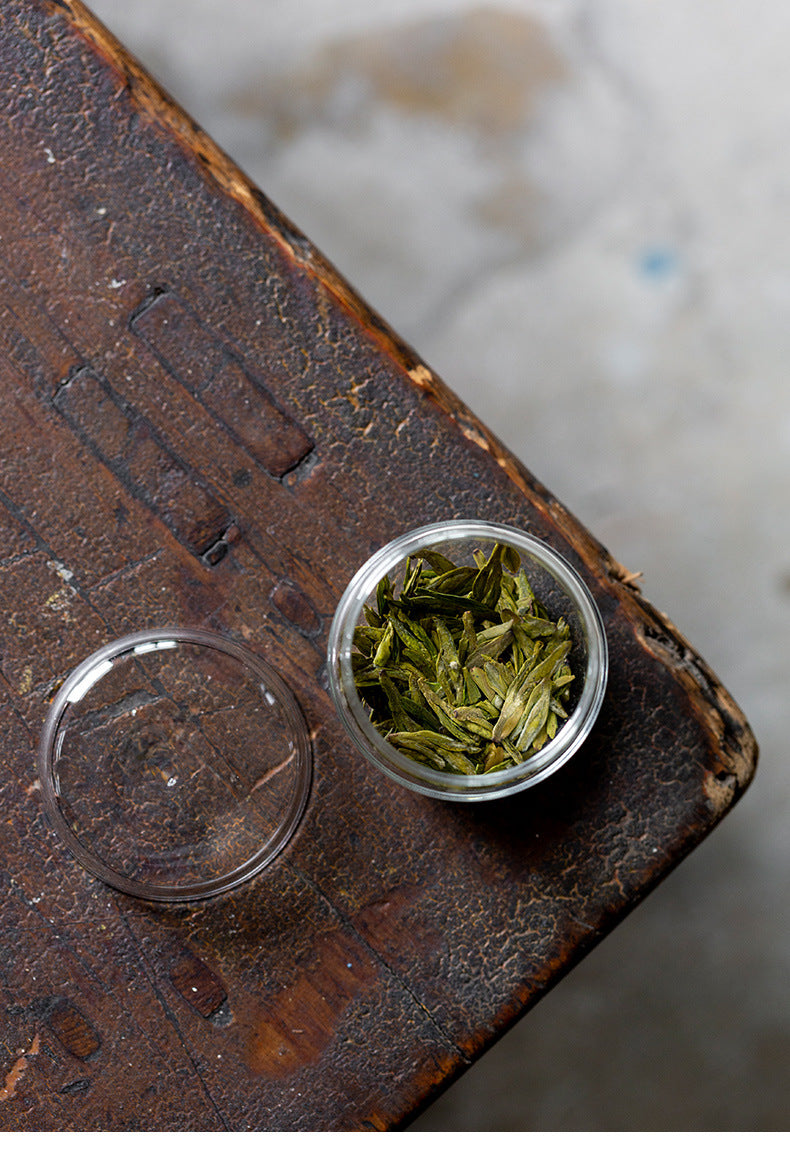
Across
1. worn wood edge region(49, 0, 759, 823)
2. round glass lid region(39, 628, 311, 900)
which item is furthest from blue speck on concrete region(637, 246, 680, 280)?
round glass lid region(39, 628, 311, 900)

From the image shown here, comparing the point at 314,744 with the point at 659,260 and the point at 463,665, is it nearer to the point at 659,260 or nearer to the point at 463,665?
the point at 463,665

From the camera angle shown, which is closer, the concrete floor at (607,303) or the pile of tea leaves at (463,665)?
the pile of tea leaves at (463,665)

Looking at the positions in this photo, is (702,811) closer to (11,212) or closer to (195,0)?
(11,212)

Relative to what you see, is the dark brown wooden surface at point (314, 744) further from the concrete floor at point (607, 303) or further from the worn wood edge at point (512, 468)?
the concrete floor at point (607, 303)

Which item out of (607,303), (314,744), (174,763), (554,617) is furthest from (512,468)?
(607,303)

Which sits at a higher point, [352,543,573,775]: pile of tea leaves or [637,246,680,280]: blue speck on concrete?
[637,246,680,280]: blue speck on concrete

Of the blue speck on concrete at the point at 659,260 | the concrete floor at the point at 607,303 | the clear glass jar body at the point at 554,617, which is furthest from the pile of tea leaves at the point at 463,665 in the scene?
the blue speck on concrete at the point at 659,260

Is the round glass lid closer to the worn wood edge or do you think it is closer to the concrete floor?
the worn wood edge
